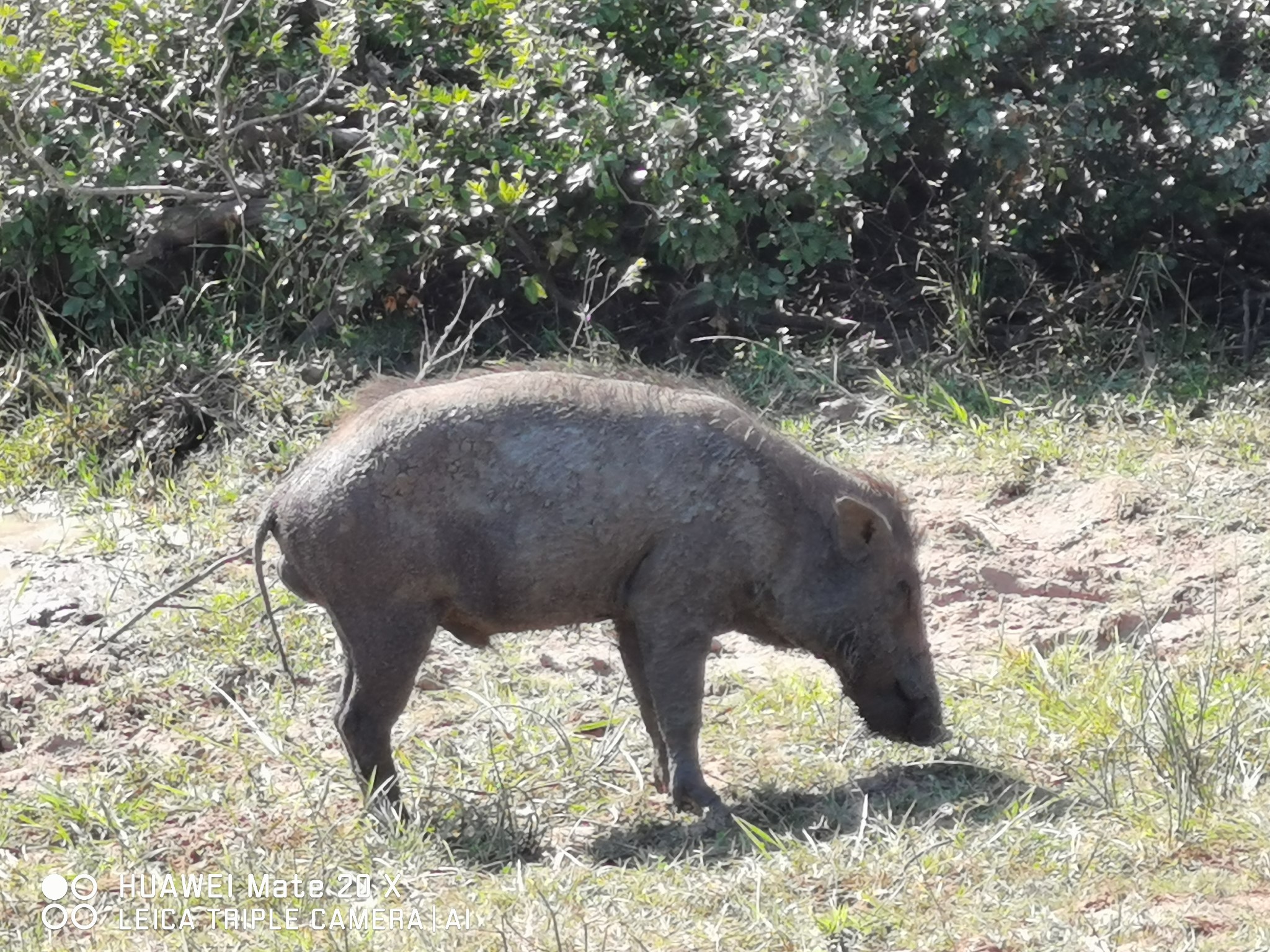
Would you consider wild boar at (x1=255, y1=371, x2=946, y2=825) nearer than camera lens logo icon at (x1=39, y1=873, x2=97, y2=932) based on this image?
No

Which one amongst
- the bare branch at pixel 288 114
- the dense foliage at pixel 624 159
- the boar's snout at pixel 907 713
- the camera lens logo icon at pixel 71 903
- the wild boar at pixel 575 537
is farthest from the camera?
the bare branch at pixel 288 114

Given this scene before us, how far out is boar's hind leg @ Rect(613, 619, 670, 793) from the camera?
5109mm

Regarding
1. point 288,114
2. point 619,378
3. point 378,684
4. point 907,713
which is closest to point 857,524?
point 907,713

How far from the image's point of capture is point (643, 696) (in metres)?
5.15

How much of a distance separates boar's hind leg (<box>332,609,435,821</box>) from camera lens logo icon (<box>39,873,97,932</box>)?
0.73 m

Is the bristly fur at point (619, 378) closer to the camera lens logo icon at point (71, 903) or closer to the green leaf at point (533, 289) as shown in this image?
the camera lens logo icon at point (71, 903)

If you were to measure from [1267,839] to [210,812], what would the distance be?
276 cm

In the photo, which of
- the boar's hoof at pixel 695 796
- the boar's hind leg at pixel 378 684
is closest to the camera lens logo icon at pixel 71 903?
the boar's hind leg at pixel 378 684

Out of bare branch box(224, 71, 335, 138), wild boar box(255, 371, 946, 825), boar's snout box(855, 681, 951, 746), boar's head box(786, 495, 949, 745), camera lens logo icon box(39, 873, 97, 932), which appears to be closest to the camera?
camera lens logo icon box(39, 873, 97, 932)

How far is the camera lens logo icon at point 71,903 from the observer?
14.4ft

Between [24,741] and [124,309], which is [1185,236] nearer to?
[124,309]

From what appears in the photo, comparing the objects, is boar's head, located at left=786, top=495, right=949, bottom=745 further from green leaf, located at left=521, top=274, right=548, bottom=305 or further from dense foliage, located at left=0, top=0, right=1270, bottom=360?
green leaf, located at left=521, top=274, right=548, bottom=305

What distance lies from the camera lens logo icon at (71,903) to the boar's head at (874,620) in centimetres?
192

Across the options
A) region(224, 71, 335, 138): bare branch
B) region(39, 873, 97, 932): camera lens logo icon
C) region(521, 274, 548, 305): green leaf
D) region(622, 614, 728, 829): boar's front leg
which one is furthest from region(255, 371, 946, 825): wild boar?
region(224, 71, 335, 138): bare branch
